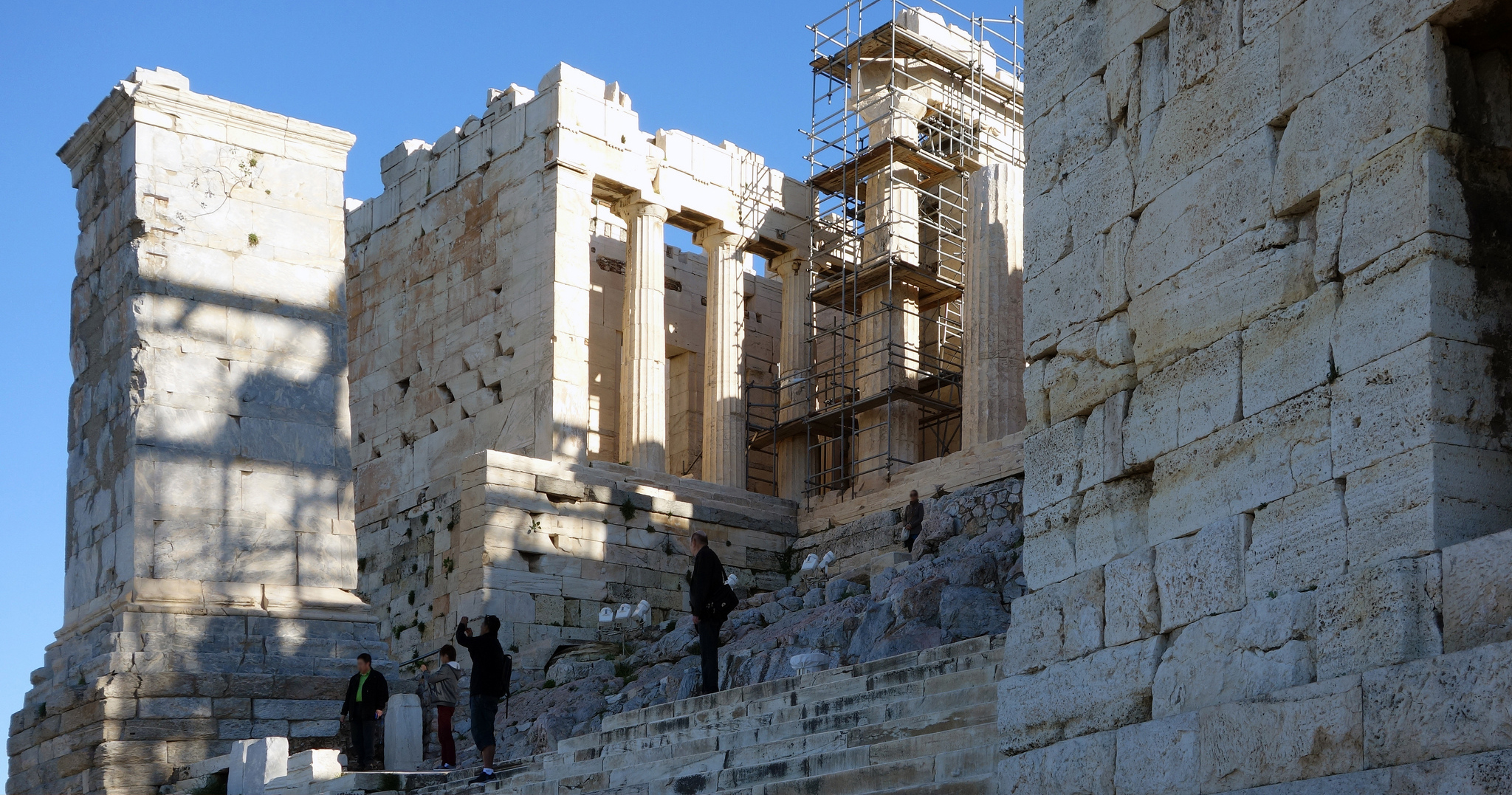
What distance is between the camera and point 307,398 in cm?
1677

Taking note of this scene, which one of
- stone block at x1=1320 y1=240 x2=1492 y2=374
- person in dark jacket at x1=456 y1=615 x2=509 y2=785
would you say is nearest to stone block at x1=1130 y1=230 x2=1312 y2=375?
stone block at x1=1320 y1=240 x2=1492 y2=374

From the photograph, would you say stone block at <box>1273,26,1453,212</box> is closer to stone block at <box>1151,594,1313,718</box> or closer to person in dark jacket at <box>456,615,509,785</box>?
stone block at <box>1151,594,1313,718</box>

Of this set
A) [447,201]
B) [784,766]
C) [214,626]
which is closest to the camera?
[784,766]

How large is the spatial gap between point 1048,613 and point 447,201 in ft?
68.9

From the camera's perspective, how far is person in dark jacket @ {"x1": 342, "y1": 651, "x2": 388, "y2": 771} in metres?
14.7

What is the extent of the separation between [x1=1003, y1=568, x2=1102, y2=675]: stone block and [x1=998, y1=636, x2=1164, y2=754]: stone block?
0.06 metres

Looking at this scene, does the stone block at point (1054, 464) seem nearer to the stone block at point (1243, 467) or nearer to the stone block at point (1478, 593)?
the stone block at point (1243, 467)

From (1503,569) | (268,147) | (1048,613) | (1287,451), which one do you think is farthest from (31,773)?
(1503,569)

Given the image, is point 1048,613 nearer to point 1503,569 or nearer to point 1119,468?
point 1119,468

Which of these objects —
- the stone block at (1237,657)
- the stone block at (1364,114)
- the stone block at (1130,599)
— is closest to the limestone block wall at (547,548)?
the stone block at (1130,599)

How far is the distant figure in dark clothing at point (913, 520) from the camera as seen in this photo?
66.2 ft

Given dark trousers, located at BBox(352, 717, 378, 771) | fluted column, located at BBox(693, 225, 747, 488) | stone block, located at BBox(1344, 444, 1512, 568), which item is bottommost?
dark trousers, located at BBox(352, 717, 378, 771)

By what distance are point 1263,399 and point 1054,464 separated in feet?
4.96

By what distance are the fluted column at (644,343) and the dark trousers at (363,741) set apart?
11333 mm
